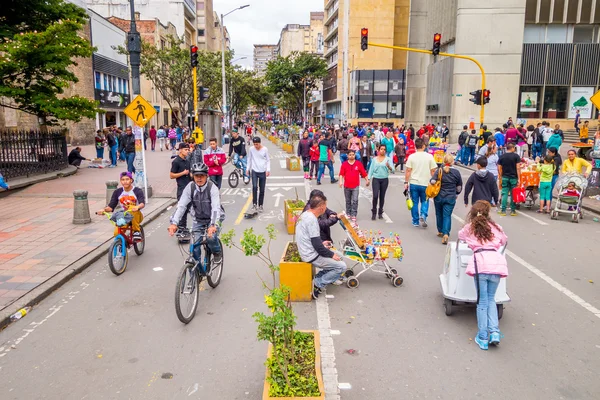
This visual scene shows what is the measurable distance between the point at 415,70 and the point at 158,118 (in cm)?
3104

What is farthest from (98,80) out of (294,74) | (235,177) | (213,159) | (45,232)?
(45,232)

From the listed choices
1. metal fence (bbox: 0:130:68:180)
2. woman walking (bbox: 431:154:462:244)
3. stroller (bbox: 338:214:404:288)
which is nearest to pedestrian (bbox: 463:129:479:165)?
woman walking (bbox: 431:154:462:244)

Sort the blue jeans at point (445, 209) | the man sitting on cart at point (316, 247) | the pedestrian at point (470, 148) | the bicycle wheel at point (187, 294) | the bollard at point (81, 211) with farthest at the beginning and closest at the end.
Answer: the pedestrian at point (470, 148) → the bollard at point (81, 211) → the blue jeans at point (445, 209) → the man sitting on cart at point (316, 247) → the bicycle wheel at point (187, 294)

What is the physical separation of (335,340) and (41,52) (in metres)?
15.7

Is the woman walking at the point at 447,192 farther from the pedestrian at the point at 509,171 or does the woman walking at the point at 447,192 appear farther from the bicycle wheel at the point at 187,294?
the bicycle wheel at the point at 187,294

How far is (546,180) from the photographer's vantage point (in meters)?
12.3

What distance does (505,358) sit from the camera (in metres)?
5.04

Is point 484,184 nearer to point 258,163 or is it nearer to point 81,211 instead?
point 258,163

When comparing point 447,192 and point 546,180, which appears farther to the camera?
point 546,180

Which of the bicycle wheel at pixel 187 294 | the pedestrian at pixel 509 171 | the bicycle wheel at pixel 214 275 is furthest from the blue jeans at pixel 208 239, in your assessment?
the pedestrian at pixel 509 171

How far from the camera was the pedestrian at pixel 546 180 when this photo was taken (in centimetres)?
1215

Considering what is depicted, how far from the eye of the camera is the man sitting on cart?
20.6ft

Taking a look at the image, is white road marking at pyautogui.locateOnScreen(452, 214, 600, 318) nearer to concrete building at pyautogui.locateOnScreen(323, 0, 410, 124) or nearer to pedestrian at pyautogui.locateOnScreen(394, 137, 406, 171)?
pedestrian at pyautogui.locateOnScreen(394, 137, 406, 171)

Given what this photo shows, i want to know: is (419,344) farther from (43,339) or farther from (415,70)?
(415,70)
